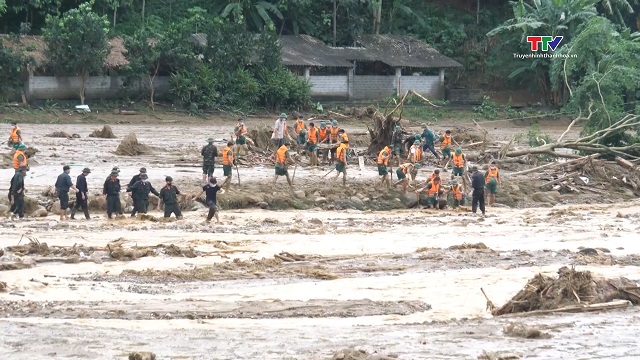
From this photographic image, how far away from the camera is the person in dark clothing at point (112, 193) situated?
2386 centimetres

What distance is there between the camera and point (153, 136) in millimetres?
38312

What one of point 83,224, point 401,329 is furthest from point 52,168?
point 401,329

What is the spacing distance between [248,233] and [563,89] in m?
29.1

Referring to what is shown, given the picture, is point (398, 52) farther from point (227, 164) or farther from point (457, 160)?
point (227, 164)

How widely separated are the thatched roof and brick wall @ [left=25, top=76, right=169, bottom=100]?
664mm

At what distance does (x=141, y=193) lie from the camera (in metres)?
24.3

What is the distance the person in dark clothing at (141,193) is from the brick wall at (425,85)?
2691cm

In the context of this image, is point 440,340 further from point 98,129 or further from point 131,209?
point 98,129

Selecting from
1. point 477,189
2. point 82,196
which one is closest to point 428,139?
point 477,189

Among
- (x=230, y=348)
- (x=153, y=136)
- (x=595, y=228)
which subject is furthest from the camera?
(x=153, y=136)

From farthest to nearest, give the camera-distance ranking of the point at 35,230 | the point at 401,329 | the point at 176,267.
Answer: the point at 35,230
the point at 176,267
the point at 401,329

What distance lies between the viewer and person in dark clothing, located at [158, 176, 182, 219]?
24108 millimetres

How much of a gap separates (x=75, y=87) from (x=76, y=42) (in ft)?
7.31

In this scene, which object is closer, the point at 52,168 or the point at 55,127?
the point at 52,168
